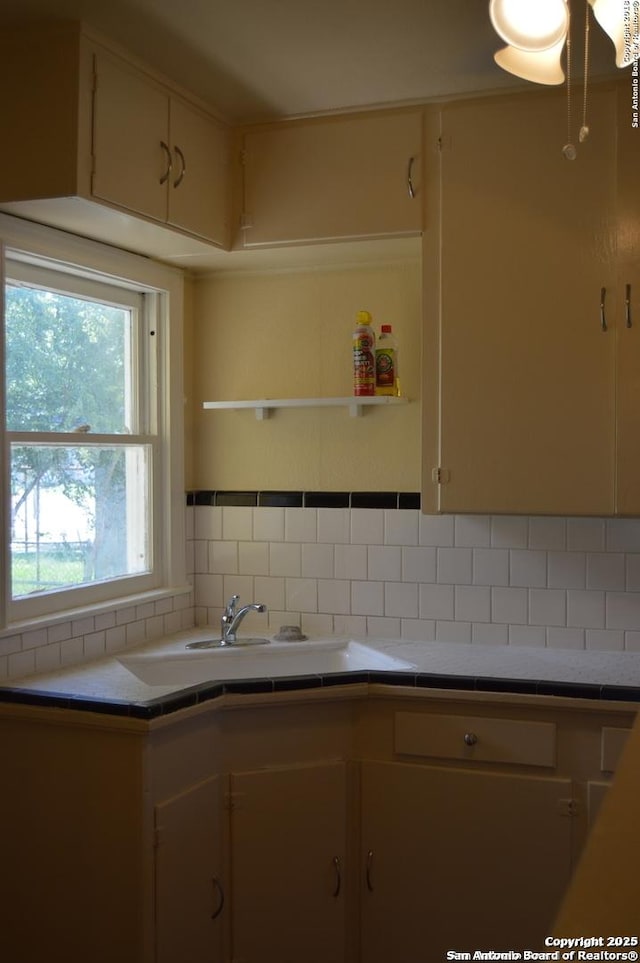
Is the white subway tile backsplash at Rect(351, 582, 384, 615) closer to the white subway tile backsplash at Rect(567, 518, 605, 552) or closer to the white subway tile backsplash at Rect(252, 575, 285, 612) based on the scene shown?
the white subway tile backsplash at Rect(252, 575, 285, 612)

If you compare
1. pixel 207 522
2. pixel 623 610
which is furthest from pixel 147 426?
pixel 623 610

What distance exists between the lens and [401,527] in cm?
322

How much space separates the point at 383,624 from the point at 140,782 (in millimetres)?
1146

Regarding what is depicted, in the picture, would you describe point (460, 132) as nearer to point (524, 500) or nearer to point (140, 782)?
point (524, 500)

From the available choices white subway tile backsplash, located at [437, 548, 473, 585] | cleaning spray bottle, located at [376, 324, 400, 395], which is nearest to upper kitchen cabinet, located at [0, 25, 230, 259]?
cleaning spray bottle, located at [376, 324, 400, 395]

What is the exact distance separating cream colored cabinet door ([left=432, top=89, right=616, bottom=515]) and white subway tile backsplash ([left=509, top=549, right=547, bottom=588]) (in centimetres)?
33

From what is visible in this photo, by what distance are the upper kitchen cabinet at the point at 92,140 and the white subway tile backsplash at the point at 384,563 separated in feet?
3.93

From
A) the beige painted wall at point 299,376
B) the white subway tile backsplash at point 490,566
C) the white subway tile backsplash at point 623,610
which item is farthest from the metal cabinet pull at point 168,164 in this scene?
the white subway tile backsplash at point 623,610

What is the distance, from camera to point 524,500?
2.78 meters

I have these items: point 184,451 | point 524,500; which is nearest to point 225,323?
point 184,451

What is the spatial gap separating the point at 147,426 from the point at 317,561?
74 centimetres

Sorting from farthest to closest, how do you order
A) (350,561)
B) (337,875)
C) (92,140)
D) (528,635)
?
(350,561), (528,635), (337,875), (92,140)

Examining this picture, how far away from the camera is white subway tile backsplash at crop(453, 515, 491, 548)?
312cm

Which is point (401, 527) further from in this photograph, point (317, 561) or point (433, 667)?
point (433, 667)
